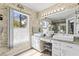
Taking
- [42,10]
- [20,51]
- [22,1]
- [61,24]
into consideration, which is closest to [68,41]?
[61,24]

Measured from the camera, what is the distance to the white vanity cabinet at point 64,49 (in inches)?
57.1

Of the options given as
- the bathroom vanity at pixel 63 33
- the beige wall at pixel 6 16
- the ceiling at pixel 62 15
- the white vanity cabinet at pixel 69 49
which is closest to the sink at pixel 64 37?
the bathroom vanity at pixel 63 33

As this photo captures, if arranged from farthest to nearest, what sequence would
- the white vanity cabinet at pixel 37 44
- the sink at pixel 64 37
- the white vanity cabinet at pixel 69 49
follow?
1. the white vanity cabinet at pixel 37 44
2. the sink at pixel 64 37
3. the white vanity cabinet at pixel 69 49

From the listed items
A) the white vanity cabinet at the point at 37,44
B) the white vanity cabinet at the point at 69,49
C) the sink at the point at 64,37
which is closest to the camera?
the white vanity cabinet at the point at 69,49

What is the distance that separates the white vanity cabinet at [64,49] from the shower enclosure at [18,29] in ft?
1.86

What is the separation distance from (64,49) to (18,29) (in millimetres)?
1031

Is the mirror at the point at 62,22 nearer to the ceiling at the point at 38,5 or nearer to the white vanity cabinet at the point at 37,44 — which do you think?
the ceiling at the point at 38,5

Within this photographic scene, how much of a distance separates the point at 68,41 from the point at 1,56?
4.35 feet

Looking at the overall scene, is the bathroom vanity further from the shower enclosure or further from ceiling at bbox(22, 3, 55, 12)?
the shower enclosure

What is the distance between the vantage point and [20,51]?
5.33ft

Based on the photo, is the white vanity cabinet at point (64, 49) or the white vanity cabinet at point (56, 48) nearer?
the white vanity cabinet at point (64, 49)

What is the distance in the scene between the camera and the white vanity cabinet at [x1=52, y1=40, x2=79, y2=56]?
1451 mm

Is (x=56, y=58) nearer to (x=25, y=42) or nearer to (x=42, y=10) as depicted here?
(x=25, y=42)

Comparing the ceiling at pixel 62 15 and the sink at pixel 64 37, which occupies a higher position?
the ceiling at pixel 62 15
